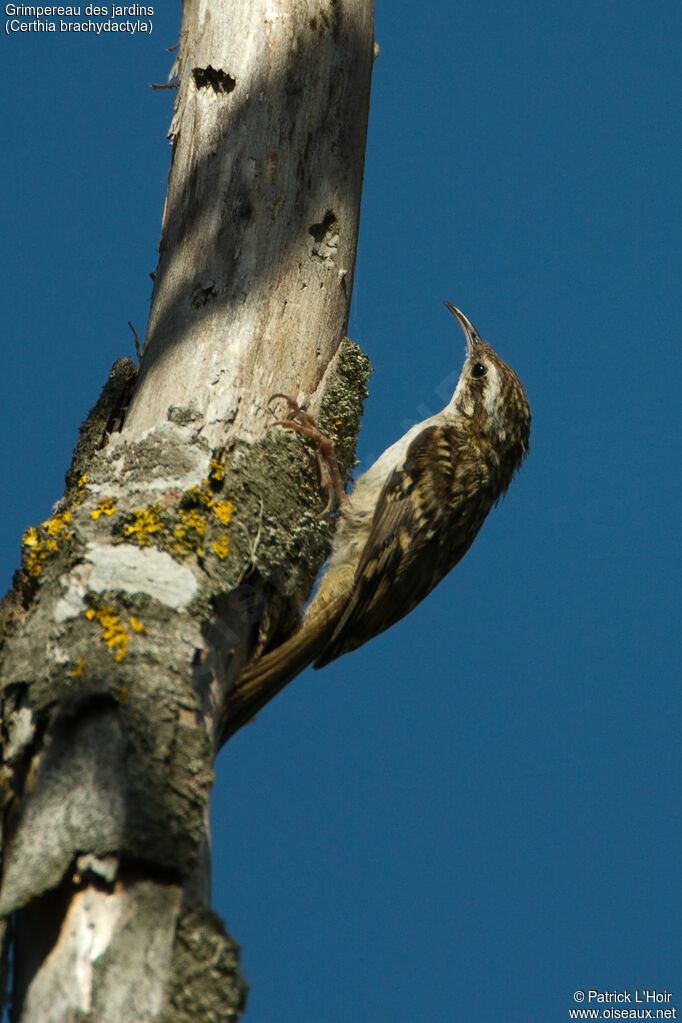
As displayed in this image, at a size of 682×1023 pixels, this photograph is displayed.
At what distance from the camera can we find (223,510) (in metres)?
1.99

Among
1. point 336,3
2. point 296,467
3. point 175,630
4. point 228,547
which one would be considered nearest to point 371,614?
point 296,467

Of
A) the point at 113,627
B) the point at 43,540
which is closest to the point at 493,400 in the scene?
the point at 43,540

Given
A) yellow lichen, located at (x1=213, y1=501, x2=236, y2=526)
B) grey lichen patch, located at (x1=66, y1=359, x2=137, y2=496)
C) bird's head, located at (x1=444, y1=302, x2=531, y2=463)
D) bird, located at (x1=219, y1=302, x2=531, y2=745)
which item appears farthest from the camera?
bird's head, located at (x1=444, y1=302, x2=531, y2=463)

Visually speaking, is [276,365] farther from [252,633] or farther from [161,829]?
[161,829]

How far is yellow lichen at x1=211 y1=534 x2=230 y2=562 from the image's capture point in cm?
191

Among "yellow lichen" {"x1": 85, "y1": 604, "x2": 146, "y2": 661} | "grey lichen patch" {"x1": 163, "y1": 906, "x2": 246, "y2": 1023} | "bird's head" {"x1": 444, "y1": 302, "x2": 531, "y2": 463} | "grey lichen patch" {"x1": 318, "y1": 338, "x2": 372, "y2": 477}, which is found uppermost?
"bird's head" {"x1": 444, "y1": 302, "x2": 531, "y2": 463}

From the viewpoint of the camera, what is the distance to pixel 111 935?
52.7 inches

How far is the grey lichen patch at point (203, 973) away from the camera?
132 centimetres

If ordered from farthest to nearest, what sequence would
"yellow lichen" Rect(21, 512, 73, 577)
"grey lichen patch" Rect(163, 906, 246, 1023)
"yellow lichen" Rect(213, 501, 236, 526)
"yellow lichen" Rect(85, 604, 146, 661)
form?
"yellow lichen" Rect(213, 501, 236, 526) → "yellow lichen" Rect(21, 512, 73, 577) → "yellow lichen" Rect(85, 604, 146, 661) → "grey lichen patch" Rect(163, 906, 246, 1023)

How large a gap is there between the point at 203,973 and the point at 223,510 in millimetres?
866

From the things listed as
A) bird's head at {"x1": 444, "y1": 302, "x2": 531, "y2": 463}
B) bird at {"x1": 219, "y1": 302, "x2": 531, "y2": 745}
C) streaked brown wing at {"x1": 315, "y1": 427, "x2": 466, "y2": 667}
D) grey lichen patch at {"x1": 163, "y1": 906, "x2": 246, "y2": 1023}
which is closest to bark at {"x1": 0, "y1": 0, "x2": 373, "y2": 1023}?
grey lichen patch at {"x1": 163, "y1": 906, "x2": 246, "y2": 1023}

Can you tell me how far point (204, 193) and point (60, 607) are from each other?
1121 mm

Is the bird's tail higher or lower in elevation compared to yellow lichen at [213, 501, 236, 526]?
lower

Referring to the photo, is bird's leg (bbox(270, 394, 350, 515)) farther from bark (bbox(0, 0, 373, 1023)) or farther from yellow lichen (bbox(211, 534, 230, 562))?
yellow lichen (bbox(211, 534, 230, 562))
